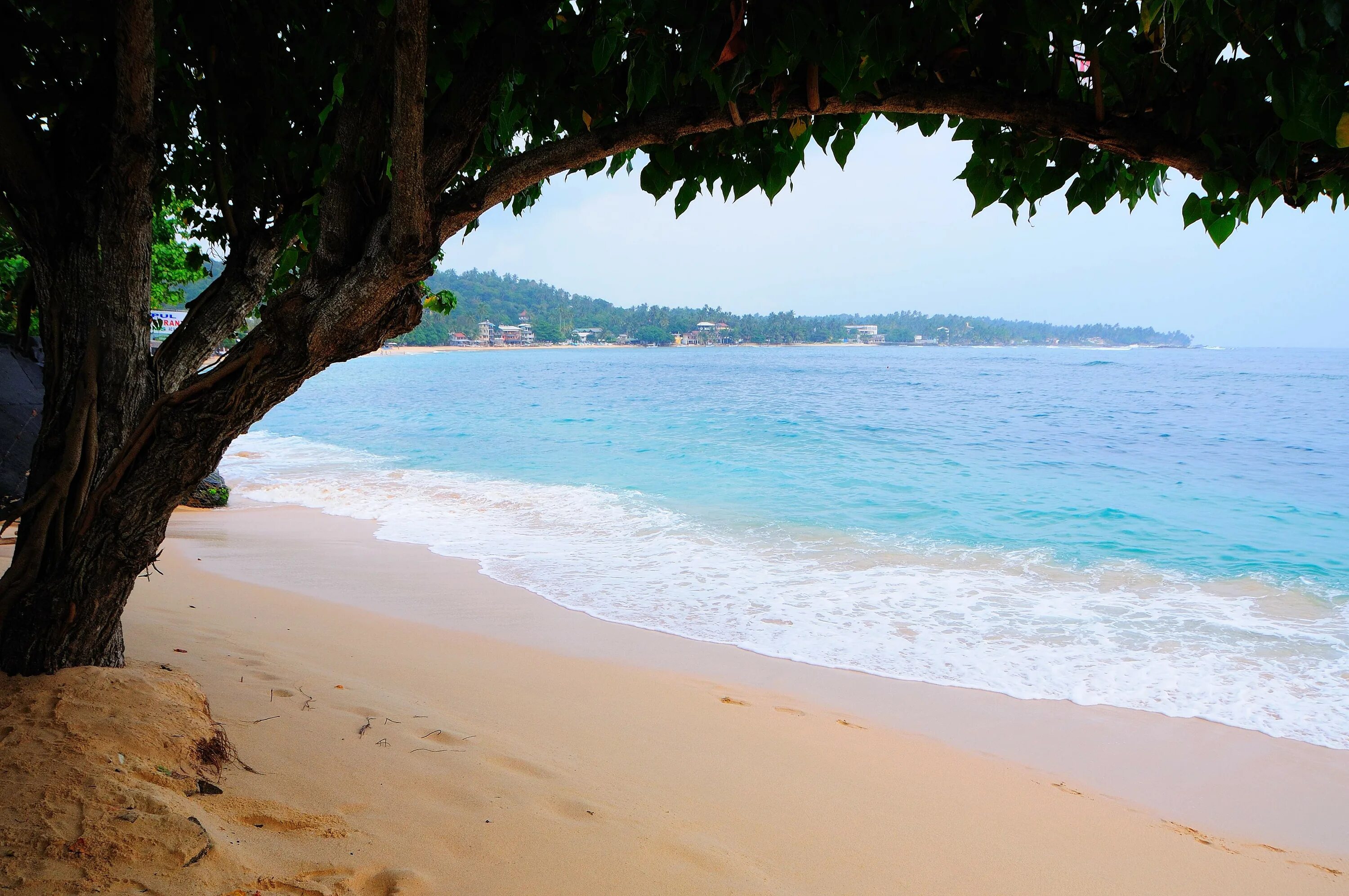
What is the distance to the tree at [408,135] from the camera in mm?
1550

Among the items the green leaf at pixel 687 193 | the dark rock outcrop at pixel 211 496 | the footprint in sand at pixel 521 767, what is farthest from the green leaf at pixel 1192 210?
the dark rock outcrop at pixel 211 496

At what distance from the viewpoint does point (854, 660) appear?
5.21 meters

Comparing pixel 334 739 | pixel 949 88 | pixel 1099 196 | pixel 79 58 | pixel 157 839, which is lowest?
pixel 334 739

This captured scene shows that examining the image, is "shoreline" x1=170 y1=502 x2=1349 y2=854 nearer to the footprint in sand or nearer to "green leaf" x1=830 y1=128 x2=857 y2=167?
the footprint in sand

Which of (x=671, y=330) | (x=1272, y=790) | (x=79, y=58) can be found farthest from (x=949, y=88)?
(x=671, y=330)

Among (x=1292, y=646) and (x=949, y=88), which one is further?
(x=1292, y=646)

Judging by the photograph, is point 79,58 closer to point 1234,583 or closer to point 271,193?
point 271,193

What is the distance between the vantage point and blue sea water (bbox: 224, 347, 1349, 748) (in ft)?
18.0

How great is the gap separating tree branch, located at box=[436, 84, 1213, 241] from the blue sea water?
3.95 m

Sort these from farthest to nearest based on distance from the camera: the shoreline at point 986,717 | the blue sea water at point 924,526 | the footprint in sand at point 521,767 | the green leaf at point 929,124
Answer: the blue sea water at point 924,526, the shoreline at point 986,717, the footprint in sand at point 521,767, the green leaf at point 929,124

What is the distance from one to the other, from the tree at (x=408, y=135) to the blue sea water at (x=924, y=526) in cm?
Answer: 389

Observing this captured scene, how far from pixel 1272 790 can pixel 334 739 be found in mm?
4221

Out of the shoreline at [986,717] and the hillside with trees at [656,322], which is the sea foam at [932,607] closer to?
the shoreline at [986,717]

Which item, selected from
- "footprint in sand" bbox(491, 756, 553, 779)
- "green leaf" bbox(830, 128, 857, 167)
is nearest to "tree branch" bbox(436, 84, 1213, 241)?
"green leaf" bbox(830, 128, 857, 167)
